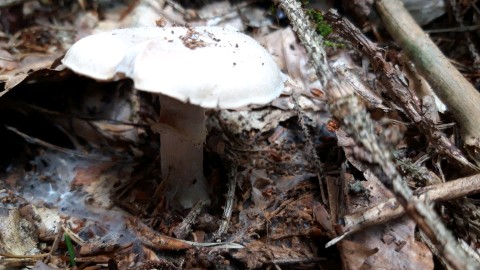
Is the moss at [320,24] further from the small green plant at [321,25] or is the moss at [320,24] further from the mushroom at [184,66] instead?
the mushroom at [184,66]

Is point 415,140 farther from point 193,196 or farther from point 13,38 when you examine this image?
point 13,38

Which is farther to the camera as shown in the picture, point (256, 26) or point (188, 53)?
point (256, 26)

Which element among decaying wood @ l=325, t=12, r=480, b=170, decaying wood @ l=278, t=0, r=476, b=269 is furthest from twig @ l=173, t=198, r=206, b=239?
decaying wood @ l=325, t=12, r=480, b=170

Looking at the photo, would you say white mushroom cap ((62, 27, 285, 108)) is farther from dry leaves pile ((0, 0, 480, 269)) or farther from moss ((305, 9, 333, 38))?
moss ((305, 9, 333, 38))

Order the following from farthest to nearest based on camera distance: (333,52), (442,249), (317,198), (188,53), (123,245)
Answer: (333,52), (317,198), (123,245), (188,53), (442,249)

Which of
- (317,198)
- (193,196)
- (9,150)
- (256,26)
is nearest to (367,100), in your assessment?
(317,198)

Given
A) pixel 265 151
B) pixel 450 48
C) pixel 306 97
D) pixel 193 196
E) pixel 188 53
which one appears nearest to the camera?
pixel 188 53

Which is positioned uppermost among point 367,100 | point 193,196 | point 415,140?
point 367,100

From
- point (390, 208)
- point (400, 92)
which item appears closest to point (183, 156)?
point (390, 208)

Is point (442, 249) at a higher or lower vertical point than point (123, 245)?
higher
